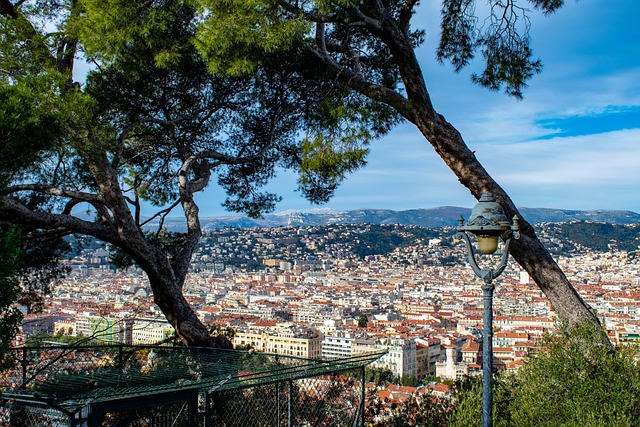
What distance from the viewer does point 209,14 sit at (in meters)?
4.69

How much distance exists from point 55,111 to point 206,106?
2054 mm

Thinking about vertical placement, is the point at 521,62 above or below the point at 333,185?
above

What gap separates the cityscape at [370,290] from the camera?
23.7 metres

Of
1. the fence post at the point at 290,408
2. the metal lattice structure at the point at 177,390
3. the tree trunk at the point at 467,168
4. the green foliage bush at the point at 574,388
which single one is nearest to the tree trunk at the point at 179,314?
the metal lattice structure at the point at 177,390

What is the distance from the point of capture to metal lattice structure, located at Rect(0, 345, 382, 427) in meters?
2.36

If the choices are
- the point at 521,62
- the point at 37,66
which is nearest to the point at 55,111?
the point at 37,66

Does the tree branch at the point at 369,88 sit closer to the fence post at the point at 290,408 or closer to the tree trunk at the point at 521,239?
the tree trunk at the point at 521,239

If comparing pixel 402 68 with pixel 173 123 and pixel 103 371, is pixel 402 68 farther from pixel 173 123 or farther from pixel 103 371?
pixel 103 371

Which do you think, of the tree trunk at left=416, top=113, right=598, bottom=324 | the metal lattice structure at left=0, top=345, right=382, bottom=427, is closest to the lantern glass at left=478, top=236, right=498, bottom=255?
the metal lattice structure at left=0, top=345, right=382, bottom=427

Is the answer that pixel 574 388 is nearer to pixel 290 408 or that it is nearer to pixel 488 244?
pixel 488 244

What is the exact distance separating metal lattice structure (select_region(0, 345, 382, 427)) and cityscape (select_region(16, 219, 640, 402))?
263 inches

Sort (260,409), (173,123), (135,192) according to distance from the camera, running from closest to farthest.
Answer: (260,409), (173,123), (135,192)

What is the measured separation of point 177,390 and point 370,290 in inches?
2489

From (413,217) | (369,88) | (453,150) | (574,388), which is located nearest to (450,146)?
(453,150)
